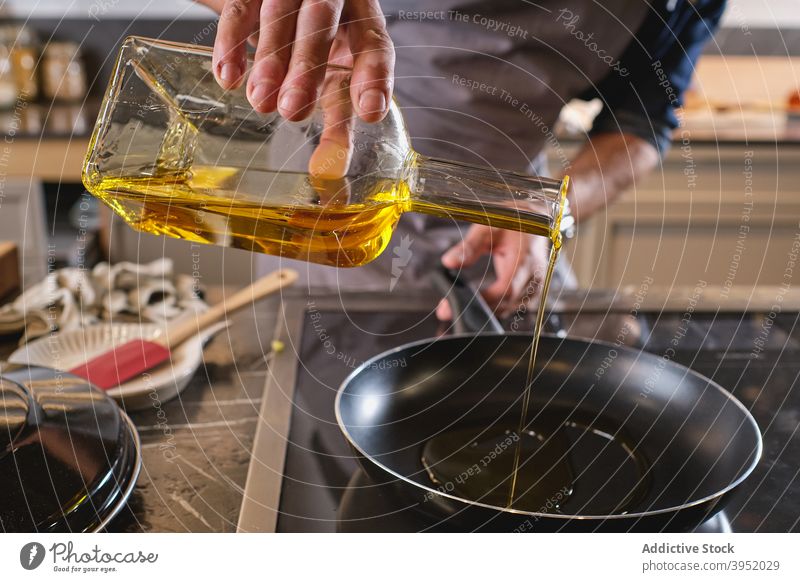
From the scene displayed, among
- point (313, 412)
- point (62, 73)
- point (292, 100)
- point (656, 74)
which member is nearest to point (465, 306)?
point (313, 412)

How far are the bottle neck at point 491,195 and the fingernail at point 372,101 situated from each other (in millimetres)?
38

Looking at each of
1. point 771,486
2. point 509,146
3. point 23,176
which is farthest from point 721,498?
point 23,176

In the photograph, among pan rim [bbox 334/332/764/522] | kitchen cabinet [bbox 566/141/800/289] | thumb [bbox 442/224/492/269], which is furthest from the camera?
kitchen cabinet [bbox 566/141/800/289]

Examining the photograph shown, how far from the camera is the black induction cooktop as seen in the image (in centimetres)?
36

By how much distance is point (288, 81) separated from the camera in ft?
1.07

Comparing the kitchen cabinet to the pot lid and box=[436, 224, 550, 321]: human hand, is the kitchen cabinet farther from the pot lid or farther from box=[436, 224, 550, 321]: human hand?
the pot lid

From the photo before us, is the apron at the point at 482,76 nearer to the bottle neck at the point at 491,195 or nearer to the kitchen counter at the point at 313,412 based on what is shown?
the kitchen counter at the point at 313,412

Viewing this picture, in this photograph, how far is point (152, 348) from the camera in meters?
0.49

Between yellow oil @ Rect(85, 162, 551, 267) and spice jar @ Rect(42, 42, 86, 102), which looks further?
spice jar @ Rect(42, 42, 86, 102)

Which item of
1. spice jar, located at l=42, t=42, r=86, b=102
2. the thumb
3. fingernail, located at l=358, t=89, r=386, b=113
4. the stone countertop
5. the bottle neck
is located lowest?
the stone countertop

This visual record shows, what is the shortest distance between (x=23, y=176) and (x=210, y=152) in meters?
1.07

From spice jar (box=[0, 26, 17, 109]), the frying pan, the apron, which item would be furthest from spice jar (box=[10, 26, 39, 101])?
the frying pan

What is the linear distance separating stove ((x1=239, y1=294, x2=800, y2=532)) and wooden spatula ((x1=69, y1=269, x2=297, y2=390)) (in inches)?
1.3

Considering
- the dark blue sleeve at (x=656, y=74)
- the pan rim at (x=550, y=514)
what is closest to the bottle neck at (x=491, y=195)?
the pan rim at (x=550, y=514)
